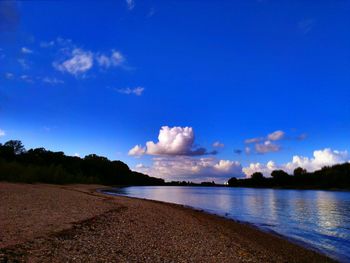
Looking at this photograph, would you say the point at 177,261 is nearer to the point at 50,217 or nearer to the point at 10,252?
the point at 10,252

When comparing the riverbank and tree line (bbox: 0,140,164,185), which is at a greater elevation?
tree line (bbox: 0,140,164,185)

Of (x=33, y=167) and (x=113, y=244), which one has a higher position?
(x=33, y=167)

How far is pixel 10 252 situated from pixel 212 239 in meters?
10.2

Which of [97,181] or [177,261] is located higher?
[97,181]

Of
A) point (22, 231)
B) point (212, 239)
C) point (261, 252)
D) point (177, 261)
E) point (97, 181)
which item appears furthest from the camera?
point (97, 181)

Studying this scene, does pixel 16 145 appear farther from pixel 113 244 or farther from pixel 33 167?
pixel 113 244

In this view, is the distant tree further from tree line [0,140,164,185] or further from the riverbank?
the riverbank

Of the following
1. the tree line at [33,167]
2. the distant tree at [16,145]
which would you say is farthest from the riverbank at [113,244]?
the distant tree at [16,145]

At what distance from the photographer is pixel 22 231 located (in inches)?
543

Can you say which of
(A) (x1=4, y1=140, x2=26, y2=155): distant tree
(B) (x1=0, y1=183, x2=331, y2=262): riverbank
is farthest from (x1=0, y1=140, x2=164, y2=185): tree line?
(B) (x1=0, y1=183, x2=331, y2=262): riverbank

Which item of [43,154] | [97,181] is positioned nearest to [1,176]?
[43,154]

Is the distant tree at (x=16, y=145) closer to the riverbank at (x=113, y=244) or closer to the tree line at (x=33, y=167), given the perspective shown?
the tree line at (x=33, y=167)

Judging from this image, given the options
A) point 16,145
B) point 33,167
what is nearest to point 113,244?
point 33,167

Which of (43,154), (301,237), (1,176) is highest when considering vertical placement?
(43,154)
